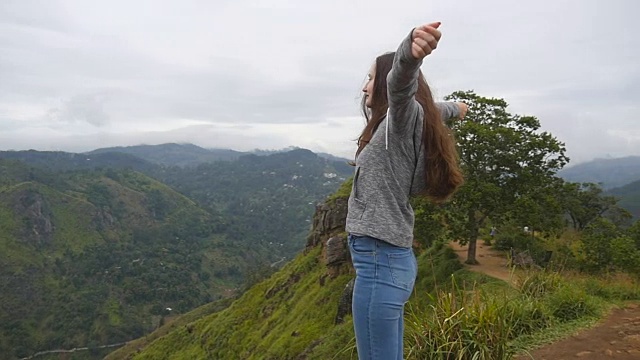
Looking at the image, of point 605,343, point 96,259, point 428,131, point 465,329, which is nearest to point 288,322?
point 605,343

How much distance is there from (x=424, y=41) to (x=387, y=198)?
2.27ft

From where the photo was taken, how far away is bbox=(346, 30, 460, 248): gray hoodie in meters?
1.91

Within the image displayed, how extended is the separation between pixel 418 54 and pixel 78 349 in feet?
319

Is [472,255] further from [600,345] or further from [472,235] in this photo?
[600,345]

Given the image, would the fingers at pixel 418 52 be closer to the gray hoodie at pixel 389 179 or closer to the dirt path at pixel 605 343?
the gray hoodie at pixel 389 179

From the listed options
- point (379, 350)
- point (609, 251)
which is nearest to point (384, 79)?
point (379, 350)

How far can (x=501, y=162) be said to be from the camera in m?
14.6

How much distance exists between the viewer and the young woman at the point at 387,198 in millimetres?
1896

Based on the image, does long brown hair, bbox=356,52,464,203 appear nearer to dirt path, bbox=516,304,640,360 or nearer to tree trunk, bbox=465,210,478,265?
dirt path, bbox=516,304,640,360

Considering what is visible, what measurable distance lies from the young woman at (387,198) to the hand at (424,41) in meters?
0.27

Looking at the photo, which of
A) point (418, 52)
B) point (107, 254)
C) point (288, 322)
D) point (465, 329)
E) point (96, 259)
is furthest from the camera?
point (107, 254)

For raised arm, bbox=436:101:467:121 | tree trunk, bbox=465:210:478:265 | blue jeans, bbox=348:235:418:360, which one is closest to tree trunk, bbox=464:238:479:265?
tree trunk, bbox=465:210:478:265

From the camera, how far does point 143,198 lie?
16100 centimetres

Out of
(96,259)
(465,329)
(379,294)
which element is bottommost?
(96,259)
